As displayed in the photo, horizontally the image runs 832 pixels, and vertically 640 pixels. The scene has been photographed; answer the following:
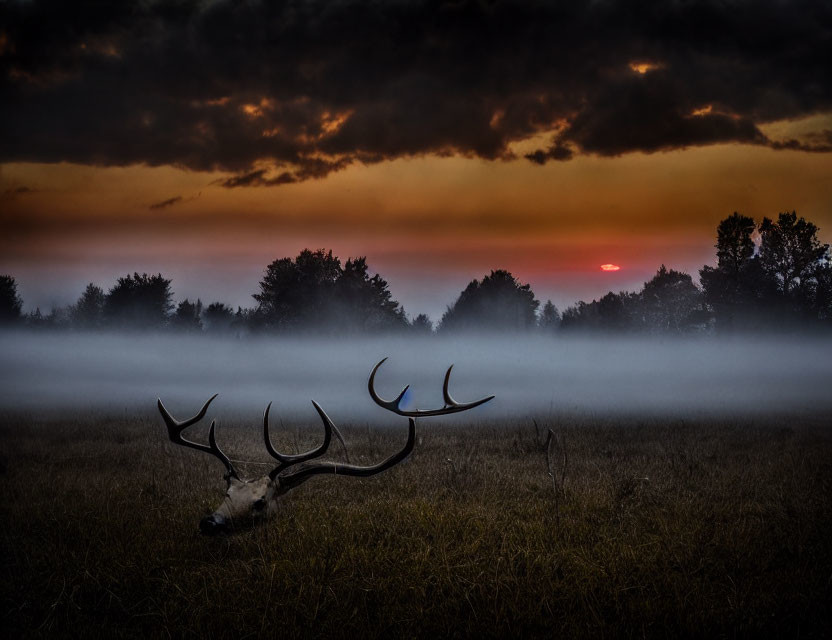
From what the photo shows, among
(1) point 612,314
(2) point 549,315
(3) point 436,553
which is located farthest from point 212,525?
(2) point 549,315

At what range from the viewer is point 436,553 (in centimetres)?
573

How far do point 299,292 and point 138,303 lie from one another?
2234 centimetres

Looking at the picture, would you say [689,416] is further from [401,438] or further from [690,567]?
[690,567]

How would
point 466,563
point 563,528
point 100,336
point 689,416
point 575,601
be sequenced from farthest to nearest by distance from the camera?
point 100,336 → point 689,416 → point 563,528 → point 466,563 → point 575,601

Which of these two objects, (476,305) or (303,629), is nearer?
(303,629)

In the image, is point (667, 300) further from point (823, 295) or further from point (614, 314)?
point (823, 295)

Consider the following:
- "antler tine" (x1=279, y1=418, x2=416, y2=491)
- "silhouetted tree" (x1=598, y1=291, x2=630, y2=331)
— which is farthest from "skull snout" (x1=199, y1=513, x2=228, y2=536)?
"silhouetted tree" (x1=598, y1=291, x2=630, y2=331)

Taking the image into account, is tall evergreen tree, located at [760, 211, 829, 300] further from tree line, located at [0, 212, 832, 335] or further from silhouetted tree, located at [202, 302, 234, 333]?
silhouetted tree, located at [202, 302, 234, 333]

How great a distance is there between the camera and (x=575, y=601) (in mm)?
4730

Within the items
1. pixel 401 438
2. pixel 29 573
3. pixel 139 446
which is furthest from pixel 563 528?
pixel 139 446

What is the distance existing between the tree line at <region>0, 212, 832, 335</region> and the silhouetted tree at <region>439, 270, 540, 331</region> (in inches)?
5.2

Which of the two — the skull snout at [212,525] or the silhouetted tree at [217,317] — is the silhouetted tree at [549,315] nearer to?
the silhouetted tree at [217,317]

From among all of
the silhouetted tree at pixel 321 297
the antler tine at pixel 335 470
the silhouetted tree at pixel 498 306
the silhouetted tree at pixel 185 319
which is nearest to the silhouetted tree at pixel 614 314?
the silhouetted tree at pixel 498 306

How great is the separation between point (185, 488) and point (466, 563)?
5.52 m
